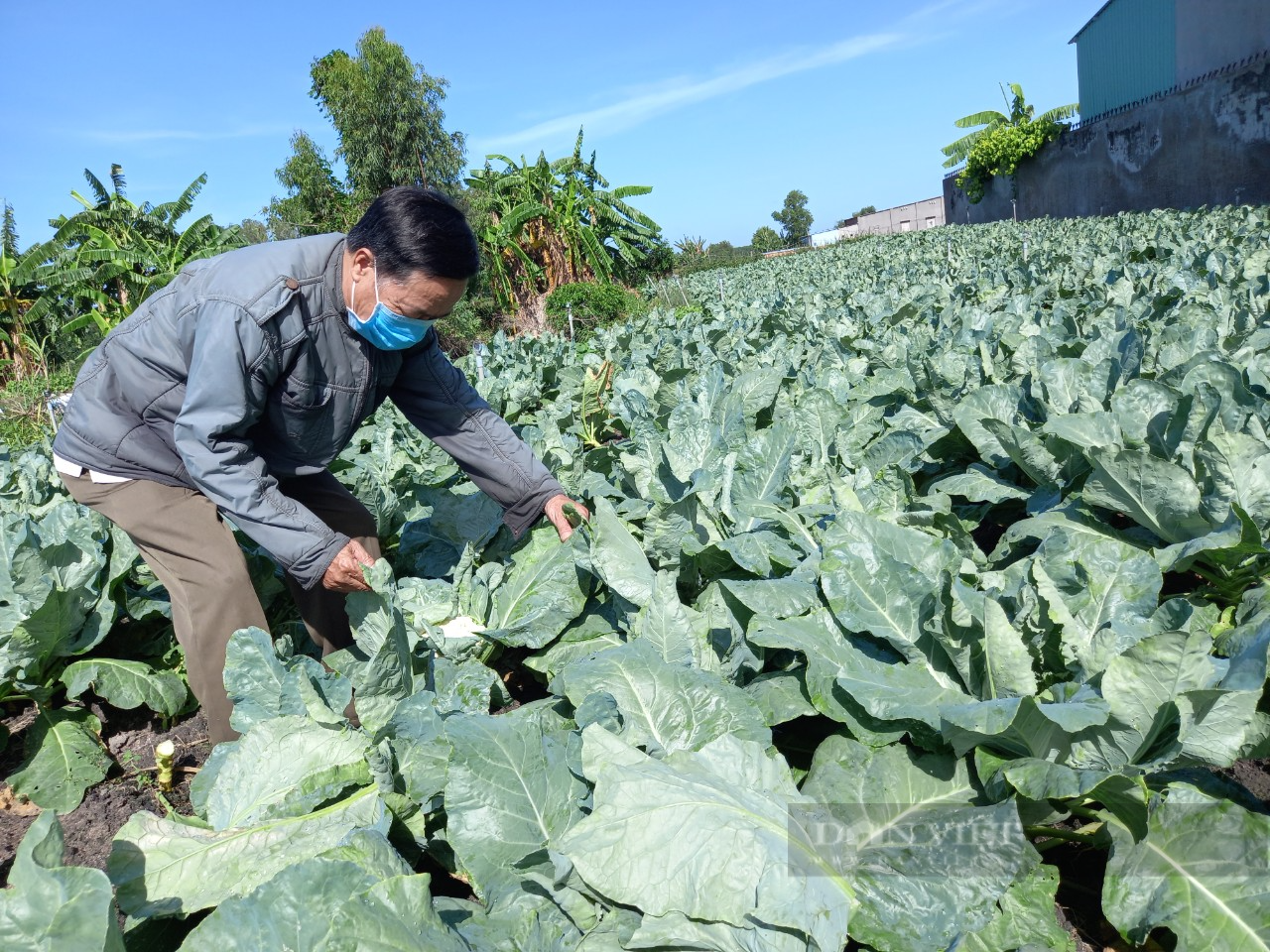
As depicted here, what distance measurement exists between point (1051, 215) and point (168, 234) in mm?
32488

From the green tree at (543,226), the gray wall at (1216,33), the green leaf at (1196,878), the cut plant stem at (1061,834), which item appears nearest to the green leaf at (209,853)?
the cut plant stem at (1061,834)

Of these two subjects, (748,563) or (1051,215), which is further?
(1051,215)

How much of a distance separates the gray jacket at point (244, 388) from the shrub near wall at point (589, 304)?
66.3ft

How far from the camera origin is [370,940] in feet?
4.12

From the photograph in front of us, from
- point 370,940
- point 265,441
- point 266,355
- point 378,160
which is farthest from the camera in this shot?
point 378,160

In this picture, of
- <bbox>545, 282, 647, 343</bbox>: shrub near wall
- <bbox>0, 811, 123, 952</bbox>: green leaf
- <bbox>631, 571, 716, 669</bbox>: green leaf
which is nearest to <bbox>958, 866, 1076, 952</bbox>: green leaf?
<bbox>631, 571, 716, 669</bbox>: green leaf

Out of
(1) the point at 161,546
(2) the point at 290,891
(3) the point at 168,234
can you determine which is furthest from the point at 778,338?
(3) the point at 168,234

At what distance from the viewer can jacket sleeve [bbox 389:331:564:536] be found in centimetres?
331

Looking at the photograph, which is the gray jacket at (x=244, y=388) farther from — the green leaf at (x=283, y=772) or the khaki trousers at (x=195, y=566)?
the green leaf at (x=283, y=772)

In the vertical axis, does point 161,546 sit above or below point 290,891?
above

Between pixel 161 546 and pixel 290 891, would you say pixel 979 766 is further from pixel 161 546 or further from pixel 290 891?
pixel 161 546

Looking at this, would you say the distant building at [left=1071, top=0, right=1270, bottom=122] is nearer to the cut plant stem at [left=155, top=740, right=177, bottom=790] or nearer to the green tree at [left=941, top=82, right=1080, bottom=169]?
the green tree at [left=941, top=82, right=1080, bottom=169]

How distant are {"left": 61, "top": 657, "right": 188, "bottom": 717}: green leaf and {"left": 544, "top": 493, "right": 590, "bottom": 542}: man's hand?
1565mm

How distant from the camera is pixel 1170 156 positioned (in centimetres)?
2592
